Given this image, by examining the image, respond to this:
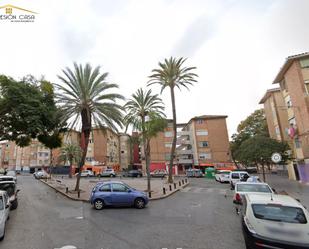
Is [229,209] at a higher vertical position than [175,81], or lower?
lower

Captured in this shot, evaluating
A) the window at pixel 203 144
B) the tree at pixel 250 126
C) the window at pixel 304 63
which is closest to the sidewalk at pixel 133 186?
the window at pixel 304 63

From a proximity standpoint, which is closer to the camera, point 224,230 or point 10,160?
point 224,230

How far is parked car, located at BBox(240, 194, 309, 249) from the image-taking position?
17.4 feet

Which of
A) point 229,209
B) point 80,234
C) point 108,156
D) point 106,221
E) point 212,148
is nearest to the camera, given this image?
point 80,234

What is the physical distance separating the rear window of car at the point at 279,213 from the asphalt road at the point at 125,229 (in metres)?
1.51

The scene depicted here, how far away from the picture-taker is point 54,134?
59.7 feet

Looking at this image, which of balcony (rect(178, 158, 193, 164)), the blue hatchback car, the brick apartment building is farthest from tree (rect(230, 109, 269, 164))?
the blue hatchback car

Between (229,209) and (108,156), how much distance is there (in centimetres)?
6293

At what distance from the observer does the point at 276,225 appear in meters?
5.52

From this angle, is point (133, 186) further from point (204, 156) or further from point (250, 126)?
point (250, 126)

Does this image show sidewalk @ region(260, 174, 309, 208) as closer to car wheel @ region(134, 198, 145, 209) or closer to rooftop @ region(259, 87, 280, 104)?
car wheel @ region(134, 198, 145, 209)

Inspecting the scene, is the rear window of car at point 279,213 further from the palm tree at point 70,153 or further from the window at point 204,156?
the window at point 204,156

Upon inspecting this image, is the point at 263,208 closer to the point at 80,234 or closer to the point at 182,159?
the point at 80,234

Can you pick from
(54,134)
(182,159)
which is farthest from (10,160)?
(54,134)
